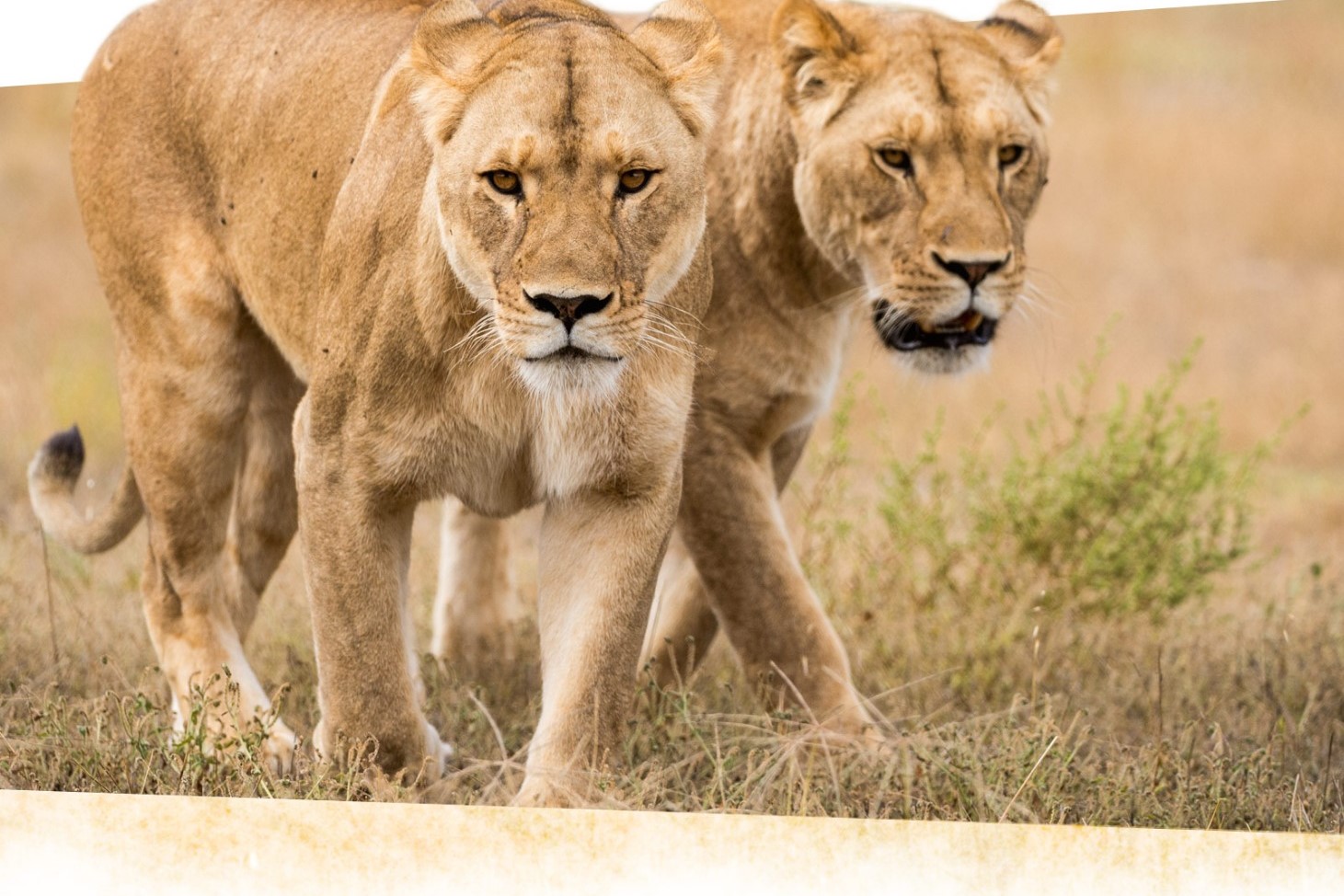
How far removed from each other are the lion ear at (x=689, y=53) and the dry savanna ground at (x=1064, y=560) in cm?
83

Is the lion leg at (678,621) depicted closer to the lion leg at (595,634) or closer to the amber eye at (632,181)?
the lion leg at (595,634)

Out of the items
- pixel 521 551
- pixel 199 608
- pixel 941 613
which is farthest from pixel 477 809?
pixel 521 551

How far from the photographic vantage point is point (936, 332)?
333 cm

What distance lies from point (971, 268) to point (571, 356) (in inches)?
37.2

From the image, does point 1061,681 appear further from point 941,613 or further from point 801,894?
point 801,894

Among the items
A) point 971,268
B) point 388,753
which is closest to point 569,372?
point 388,753

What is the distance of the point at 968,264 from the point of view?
10.5 feet

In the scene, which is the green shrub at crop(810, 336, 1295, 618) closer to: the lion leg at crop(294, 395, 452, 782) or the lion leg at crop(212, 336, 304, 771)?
the lion leg at crop(212, 336, 304, 771)

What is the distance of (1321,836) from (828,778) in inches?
33.3

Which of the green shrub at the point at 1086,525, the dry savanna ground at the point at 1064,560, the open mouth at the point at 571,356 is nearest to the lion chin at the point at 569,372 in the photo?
the open mouth at the point at 571,356

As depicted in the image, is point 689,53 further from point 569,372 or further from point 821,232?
point 821,232

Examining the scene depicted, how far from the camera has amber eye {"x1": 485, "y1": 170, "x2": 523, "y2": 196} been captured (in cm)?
255

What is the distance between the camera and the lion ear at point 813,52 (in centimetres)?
336

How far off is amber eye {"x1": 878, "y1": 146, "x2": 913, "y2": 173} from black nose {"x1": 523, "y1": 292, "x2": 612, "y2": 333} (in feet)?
3.28
